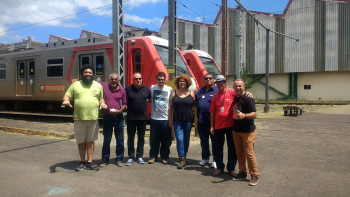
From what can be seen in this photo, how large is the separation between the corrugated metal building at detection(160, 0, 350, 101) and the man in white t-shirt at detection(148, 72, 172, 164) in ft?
94.5

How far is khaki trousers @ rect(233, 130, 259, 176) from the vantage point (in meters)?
4.70

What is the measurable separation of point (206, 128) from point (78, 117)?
7.73ft

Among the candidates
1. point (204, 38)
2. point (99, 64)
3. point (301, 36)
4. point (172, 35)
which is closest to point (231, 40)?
point (204, 38)

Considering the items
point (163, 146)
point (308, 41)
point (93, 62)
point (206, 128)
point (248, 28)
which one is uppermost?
point (248, 28)

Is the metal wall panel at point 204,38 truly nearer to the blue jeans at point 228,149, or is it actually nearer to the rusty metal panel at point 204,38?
the rusty metal panel at point 204,38

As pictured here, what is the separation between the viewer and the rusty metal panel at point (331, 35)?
29.4 metres

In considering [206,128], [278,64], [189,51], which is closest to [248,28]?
[278,64]

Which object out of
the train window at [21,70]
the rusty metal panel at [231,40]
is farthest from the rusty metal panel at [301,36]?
the train window at [21,70]

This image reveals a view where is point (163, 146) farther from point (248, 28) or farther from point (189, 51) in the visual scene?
point (248, 28)

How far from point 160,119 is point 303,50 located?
95.9 ft

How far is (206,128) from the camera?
5.71 metres

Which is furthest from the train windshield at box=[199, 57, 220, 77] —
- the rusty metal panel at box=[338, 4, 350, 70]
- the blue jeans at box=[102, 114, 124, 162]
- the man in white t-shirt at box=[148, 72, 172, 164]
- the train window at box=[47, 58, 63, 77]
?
the rusty metal panel at box=[338, 4, 350, 70]

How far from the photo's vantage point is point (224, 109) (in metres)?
5.09

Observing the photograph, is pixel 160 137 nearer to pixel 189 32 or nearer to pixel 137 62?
pixel 137 62
